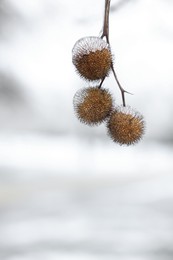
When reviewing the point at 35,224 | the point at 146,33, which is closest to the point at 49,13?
the point at 146,33

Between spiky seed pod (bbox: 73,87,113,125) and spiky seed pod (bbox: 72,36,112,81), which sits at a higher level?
spiky seed pod (bbox: 72,36,112,81)

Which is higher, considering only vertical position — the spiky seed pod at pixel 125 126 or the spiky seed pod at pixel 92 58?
the spiky seed pod at pixel 92 58
